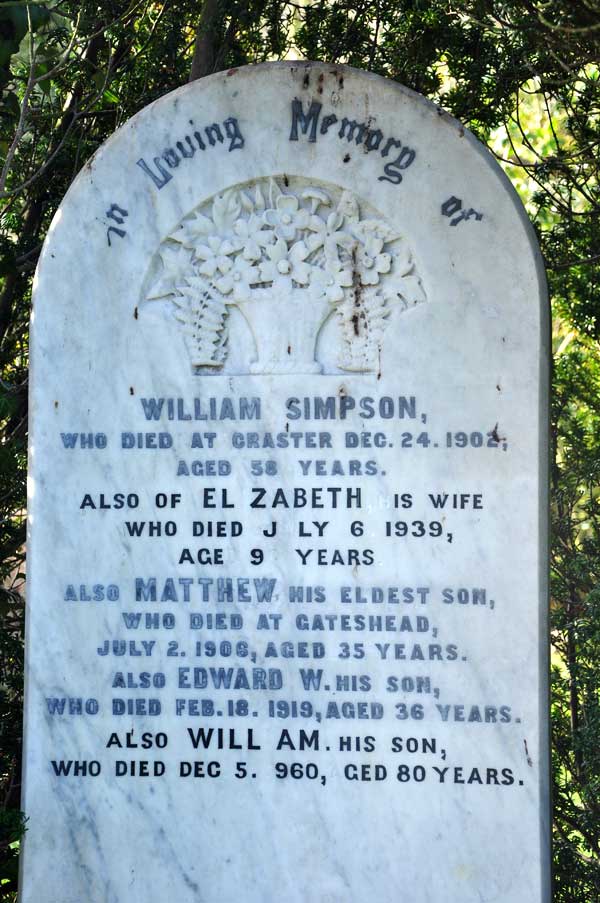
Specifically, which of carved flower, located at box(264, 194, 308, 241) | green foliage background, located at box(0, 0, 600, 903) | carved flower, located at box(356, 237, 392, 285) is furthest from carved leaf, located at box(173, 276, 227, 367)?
green foliage background, located at box(0, 0, 600, 903)

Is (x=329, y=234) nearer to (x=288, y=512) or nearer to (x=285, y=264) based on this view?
(x=285, y=264)

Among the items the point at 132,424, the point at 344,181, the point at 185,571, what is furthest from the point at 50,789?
the point at 344,181

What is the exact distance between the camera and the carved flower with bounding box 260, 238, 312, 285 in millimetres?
4262

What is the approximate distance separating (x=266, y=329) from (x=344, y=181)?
0.57 metres

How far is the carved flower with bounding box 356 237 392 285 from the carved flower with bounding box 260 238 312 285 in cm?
18

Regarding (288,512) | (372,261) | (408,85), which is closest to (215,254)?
(372,261)

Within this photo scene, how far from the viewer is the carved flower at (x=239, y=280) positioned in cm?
428

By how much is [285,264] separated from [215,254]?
0.25 meters

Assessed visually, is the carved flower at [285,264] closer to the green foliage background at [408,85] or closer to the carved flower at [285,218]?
the carved flower at [285,218]

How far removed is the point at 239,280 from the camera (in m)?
4.29

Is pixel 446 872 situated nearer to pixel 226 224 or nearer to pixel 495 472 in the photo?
pixel 495 472

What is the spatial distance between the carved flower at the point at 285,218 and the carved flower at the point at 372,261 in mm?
228

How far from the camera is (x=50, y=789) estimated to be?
4172 millimetres

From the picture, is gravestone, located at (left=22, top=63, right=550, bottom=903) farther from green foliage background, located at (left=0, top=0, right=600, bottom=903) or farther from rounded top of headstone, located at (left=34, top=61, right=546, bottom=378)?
green foliage background, located at (left=0, top=0, right=600, bottom=903)
